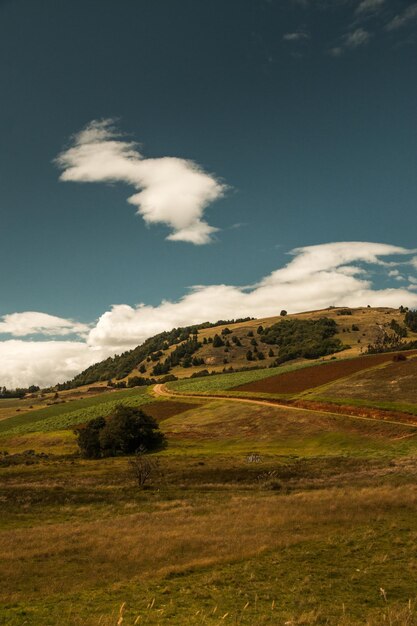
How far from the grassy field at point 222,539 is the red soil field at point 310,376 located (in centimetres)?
3615

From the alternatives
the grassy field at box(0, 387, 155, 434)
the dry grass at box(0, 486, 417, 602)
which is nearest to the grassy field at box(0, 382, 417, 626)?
the dry grass at box(0, 486, 417, 602)

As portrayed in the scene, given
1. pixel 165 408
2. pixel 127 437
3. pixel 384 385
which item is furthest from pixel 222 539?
pixel 165 408

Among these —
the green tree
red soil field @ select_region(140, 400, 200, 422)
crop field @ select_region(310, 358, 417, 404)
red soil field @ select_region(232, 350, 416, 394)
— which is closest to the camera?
the green tree

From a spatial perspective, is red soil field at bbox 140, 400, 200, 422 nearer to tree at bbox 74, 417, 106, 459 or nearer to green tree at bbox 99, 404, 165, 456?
green tree at bbox 99, 404, 165, 456

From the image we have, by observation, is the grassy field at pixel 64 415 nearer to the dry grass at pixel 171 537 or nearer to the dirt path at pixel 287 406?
the dirt path at pixel 287 406

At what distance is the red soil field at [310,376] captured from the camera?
98.3 m

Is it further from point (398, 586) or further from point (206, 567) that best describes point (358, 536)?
point (206, 567)

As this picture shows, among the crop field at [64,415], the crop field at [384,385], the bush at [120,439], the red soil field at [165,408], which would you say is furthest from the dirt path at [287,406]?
the bush at [120,439]

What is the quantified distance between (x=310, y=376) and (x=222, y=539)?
85048 mm

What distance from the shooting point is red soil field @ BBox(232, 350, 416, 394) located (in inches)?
3871

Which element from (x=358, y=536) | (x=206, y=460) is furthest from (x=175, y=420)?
(x=358, y=536)

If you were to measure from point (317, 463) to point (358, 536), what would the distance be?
28.6 m

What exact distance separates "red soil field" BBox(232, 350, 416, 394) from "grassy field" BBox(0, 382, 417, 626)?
119 ft

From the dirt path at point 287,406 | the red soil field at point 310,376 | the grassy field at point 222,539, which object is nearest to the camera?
the grassy field at point 222,539
